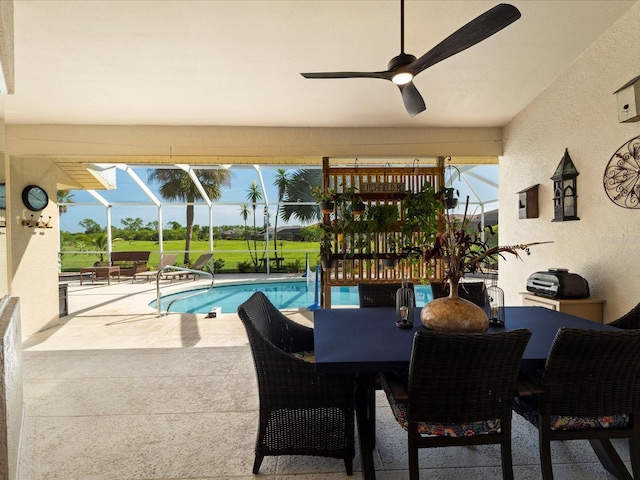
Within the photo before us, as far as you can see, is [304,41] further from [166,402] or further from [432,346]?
[166,402]

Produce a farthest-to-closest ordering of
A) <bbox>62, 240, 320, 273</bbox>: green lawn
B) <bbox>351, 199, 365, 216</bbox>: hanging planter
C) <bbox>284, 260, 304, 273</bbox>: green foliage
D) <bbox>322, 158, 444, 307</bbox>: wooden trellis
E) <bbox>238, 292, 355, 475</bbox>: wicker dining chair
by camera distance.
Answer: <bbox>62, 240, 320, 273</bbox>: green lawn, <bbox>284, 260, 304, 273</bbox>: green foliage, <bbox>322, 158, 444, 307</bbox>: wooden trellis, <bbox>351, 199, 365, 216</bbox>: hanging planter, <bbox>238, 292, 355, 475</bbox>: wicker dining chair

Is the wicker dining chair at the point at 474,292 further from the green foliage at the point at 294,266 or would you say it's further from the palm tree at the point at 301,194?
the palm tree at the point at 301,194

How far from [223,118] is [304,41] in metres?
1.73

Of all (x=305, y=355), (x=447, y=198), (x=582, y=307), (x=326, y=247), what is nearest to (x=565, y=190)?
(x=582, y=307)

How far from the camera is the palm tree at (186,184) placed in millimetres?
11938

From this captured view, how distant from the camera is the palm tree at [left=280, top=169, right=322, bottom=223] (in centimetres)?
1203

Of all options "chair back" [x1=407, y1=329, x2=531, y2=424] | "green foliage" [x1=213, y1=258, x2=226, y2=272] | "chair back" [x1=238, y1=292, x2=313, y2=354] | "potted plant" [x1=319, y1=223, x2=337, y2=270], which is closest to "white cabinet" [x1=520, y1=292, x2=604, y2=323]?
"chair back" [x1=407, y1=329, x2=531, y2=424]

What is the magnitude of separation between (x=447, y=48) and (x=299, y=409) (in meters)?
1.96

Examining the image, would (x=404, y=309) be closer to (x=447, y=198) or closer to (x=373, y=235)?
(x=373, y=235)

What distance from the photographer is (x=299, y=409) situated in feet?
5.87

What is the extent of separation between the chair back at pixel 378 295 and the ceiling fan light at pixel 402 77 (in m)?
1.58

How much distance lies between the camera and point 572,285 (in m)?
2.94

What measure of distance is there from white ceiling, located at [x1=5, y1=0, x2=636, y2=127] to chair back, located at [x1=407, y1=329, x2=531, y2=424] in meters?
2.08

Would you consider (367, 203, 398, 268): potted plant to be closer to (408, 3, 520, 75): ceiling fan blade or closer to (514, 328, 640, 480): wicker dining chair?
(408, 3, 520, 75): ceiling fan blade
